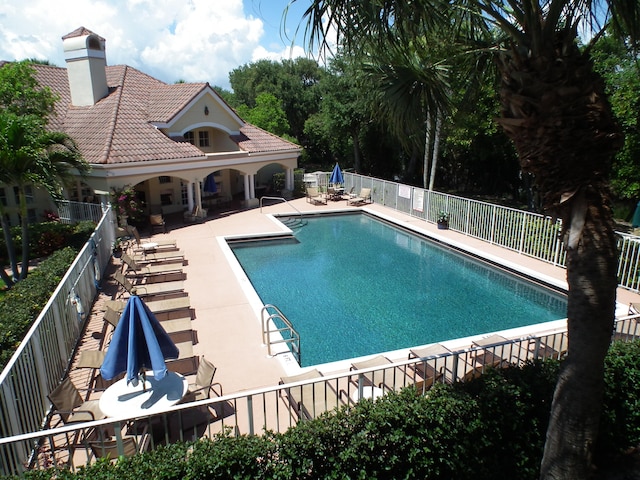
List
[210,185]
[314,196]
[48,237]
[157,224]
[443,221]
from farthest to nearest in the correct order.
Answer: [314,196], [210,185], [157,224], [443,221], [48,237]

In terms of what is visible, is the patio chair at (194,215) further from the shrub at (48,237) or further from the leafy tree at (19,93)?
the leafy tree at (19,93)

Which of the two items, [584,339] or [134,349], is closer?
[584,339]

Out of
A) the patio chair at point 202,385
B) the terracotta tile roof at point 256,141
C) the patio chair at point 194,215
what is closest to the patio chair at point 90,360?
the patio chair at point 202,385

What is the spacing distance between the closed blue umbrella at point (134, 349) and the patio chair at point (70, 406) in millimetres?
647

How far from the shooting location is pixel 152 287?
41.5 feet

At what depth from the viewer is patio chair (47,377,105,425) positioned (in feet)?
21.5

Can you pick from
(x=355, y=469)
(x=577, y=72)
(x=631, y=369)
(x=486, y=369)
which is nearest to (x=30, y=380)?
(x=355, y=469)

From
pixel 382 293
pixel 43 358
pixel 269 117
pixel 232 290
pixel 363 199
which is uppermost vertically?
pixel 269 117

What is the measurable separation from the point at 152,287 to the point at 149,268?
1.85 m

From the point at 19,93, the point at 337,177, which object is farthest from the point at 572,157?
the point at 337,177

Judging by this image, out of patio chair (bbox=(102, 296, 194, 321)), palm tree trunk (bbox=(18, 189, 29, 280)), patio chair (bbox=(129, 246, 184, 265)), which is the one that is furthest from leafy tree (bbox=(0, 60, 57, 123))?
patio chair (bbox=(102, 296, 194, 321))

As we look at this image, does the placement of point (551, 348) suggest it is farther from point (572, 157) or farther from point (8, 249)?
point (8, 249)

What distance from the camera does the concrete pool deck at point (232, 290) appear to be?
8844 mm

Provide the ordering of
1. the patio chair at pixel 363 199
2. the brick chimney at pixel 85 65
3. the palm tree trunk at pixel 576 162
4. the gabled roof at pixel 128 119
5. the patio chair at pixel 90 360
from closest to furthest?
the palm tree trunk at pixel 576 162
the patio chair at pixel 90 360
the gabled roof at pixel 128 119
the brick chimney at pixel 85 65
the patio chair at pixel 363 199
